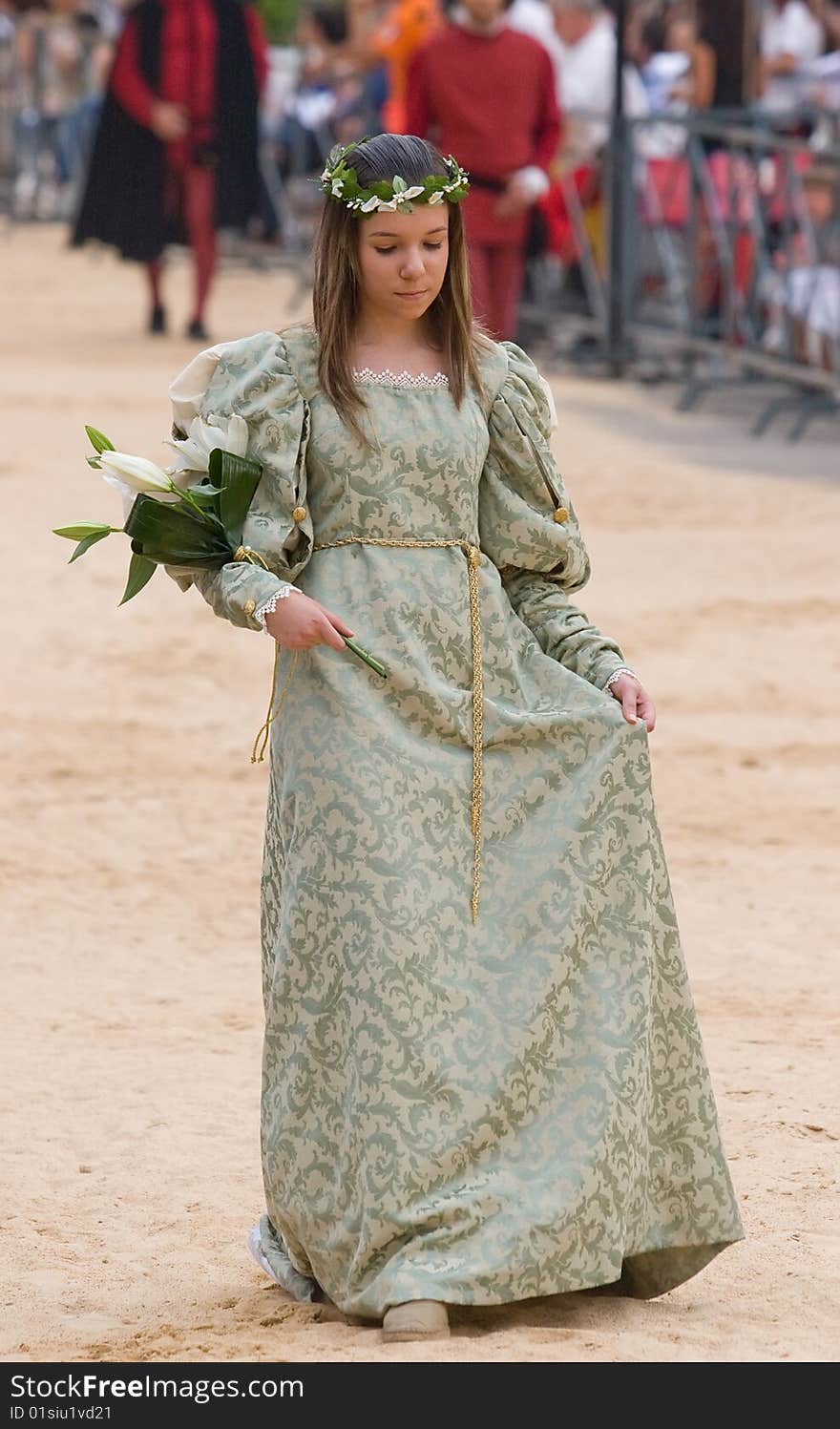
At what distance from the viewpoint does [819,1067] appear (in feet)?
15.8

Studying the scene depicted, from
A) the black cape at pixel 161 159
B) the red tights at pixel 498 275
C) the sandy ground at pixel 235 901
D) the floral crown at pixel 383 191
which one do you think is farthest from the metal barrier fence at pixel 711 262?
the floral crown at pixel 383 191

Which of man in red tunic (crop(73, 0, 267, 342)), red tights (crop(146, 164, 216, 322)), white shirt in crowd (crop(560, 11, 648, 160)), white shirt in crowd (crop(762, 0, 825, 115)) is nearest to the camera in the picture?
white shirt in crowd (crop(762, 0, 825, 115))

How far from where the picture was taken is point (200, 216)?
13.8 metres

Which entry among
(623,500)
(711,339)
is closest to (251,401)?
(623,500)

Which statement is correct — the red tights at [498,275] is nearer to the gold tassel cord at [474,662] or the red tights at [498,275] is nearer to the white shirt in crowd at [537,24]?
the white shirt in crowd at [537,24]

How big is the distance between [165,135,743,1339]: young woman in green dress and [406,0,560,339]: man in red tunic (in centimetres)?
688

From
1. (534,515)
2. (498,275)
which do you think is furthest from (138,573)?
(498,275)

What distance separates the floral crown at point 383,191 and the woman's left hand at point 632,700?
0.70 m

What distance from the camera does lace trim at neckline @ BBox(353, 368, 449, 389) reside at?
351cm

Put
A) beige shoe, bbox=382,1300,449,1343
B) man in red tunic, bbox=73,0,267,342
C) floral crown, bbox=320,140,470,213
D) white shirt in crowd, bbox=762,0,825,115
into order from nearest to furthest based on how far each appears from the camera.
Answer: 1. beige shoe, bbox=382,1300,449,1343
2. floral crown, bbox=320,140,470,213
3. white shirt in crowd, bbox=762,0,825,115
4. man in red tunic, bbox=73,0,267,342

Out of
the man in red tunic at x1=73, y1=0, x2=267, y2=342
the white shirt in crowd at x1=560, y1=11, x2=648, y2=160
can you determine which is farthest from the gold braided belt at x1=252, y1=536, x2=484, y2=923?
the man in red tunic at x1=73, y1=0, x2=267, y2=342

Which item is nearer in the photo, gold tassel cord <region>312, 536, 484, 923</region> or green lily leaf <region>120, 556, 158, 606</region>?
gold tassel cord <region>312, 536, 484, 923</region>

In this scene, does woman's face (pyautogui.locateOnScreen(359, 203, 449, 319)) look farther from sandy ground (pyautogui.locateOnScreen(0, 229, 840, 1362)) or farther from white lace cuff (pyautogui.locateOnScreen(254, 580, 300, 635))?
sandy ground (pyautogui.locateOnScreen(0, 229, 840, 1362))

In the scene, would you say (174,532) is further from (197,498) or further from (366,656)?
(366,656)
